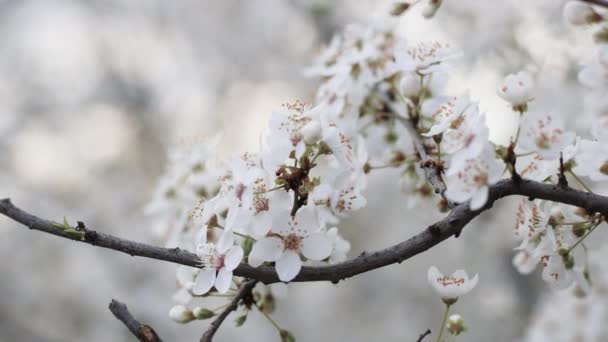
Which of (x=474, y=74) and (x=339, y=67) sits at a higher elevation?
(x=339, y=67)

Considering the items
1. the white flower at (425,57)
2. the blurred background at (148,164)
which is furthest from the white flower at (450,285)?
the blurred background at (148,164)

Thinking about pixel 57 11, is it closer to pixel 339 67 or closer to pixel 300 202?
pixel 339 67

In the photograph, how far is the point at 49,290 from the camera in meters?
4.20

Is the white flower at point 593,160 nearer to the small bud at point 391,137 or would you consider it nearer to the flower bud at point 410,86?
the flower bud at point 410,86

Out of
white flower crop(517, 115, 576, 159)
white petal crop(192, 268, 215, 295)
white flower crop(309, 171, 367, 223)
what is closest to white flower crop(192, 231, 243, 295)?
white petal crop(192, 268, 215, 295)

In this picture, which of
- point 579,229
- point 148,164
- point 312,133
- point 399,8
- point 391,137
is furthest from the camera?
point 148,164

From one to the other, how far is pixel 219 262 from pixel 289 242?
3.7 inches

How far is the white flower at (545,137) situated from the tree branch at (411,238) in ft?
0.14

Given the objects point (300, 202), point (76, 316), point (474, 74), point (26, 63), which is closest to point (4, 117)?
point (26, 63)

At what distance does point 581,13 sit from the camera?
87 centimetres

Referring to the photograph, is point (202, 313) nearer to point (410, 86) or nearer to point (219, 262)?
point (219, 262)

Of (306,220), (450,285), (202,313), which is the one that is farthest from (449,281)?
(202,313)

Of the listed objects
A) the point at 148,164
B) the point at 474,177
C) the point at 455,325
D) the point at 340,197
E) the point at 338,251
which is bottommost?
the point at 148,164

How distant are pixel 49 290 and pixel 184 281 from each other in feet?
12.0
